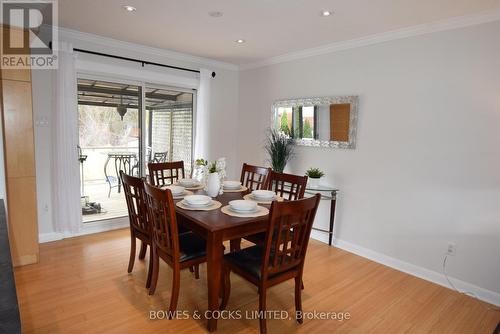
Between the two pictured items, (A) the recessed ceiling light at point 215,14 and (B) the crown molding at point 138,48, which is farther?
(B) the crown molding at point 138,48

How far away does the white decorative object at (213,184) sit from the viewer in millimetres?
2730

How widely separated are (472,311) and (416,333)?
690 mm

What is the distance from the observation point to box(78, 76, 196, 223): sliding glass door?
3.89 metres

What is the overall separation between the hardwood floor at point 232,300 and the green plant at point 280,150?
138cm

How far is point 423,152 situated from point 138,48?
3559 millimetres

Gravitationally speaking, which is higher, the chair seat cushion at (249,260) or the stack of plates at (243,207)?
the stack of plates at (243,207)

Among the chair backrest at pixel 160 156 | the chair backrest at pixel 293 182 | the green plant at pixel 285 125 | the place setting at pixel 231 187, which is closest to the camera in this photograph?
the chair backrest at pixel 293 182

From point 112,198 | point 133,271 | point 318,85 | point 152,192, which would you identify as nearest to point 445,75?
point 318,85

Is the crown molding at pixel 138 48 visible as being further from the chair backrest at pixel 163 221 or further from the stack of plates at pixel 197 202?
the stack of plates at pixel 197 202

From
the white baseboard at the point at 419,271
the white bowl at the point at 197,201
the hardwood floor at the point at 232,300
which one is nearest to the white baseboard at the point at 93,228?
the hardwood floor at the point at 232,300

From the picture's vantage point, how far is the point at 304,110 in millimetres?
4008

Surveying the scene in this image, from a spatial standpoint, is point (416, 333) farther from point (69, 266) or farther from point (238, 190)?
point (69, 266)

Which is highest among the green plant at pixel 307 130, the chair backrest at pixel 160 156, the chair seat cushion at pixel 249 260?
the green plant at pixel 307 130

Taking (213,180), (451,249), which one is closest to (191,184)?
(213,180)
